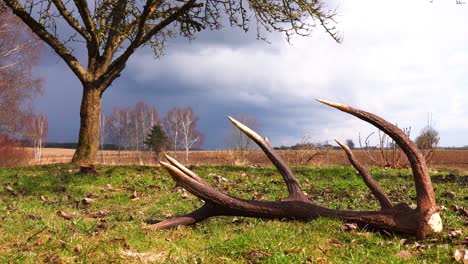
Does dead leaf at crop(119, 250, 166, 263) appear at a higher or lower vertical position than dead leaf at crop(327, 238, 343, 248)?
lower

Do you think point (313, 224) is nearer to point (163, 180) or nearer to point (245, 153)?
point (163, 180)

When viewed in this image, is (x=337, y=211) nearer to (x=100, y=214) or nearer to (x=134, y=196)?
(x=100, y=214)

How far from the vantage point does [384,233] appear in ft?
16.0

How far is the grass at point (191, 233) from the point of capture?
3932 millimetres

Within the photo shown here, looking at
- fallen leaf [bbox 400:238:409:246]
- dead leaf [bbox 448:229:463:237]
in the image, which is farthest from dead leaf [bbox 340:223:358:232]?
dead leaf [bbox 448:229:463:237]

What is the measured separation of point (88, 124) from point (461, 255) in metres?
13.9

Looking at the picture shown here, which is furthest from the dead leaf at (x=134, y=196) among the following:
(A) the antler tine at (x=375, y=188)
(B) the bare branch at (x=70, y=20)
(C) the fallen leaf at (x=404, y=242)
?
(B) the bare branch at (x=70, y=20)

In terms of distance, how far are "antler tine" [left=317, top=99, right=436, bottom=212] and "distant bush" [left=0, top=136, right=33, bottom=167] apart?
93.1 feet

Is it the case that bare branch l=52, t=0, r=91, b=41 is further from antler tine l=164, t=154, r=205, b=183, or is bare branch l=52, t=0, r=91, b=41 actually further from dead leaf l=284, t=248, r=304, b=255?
dead leaf l=284, t=248, r=304, b=255

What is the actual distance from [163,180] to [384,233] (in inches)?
303

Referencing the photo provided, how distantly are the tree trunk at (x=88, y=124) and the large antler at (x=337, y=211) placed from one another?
11.6 m

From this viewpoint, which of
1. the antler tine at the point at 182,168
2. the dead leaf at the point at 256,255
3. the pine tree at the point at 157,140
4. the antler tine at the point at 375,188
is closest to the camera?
the dead leaf at the point at 256,255

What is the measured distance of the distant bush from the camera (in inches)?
1132

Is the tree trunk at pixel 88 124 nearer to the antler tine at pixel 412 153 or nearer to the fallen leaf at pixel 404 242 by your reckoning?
the antler tine at pixel 412 153
